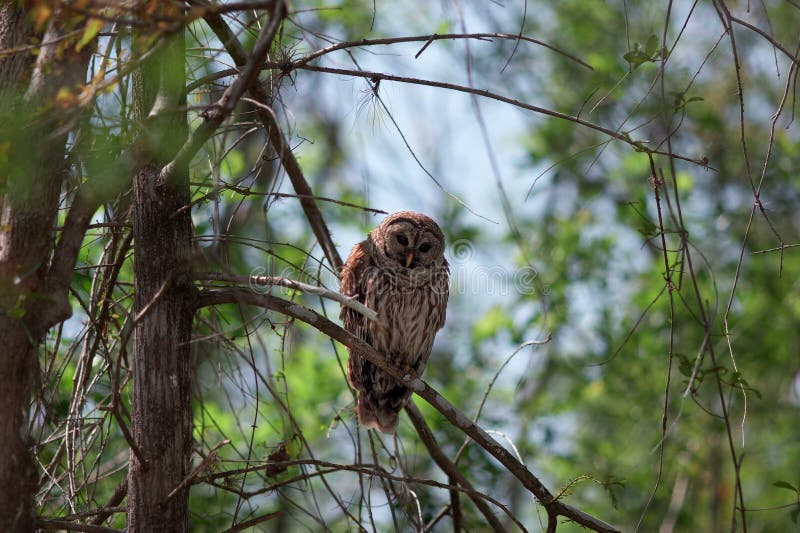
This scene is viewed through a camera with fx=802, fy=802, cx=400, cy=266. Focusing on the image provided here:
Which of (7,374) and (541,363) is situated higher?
(541,363)

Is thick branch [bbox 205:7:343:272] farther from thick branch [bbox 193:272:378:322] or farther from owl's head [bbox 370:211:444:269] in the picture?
owl's head [bbox 370:211:444:269]

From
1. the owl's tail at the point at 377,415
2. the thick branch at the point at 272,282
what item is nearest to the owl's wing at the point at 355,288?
the owl's tail at the point at 377,415

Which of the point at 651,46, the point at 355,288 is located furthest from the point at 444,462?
the point at 651,46

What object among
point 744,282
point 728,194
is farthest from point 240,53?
point 728,194

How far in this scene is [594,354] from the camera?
909 cm

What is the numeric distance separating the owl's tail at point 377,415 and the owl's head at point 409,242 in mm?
832

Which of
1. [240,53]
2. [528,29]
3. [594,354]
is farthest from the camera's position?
[528,29]

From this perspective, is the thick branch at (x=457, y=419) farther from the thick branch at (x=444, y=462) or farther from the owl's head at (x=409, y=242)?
the owl's head at (x=409, y=242)

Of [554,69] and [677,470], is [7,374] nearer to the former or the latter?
[677,470]

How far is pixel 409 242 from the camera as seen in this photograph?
15.7 ft

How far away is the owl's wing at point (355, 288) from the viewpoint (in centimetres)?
464

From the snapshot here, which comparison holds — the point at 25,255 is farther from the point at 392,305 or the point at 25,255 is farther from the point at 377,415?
the point at 377,415

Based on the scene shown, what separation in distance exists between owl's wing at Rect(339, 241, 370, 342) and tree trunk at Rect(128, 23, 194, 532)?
6.44 ft

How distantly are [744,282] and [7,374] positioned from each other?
887 cm
